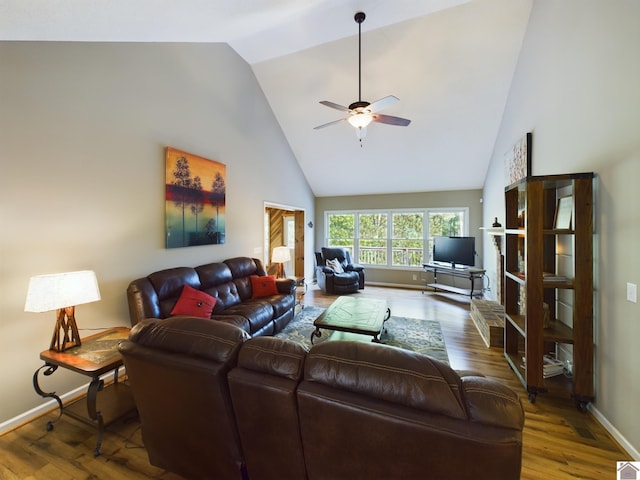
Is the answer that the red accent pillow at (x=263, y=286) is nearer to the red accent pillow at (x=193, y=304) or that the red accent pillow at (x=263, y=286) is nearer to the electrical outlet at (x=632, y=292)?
the red accent pillow at (x=193, y=304)

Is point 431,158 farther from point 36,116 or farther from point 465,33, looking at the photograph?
point 36,116

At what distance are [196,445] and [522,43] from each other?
5.43m

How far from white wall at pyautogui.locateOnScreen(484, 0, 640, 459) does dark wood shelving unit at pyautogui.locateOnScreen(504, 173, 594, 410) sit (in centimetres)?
8

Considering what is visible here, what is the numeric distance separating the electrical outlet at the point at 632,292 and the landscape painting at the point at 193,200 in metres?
4.20

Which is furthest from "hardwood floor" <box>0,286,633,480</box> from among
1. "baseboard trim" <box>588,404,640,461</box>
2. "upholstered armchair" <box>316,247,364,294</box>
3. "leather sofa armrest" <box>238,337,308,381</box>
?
"upholstered armchair" <box>316,247,364,294</box>

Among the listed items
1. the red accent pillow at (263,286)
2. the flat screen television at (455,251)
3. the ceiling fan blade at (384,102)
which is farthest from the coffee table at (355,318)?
the flat screen television at (455,251)

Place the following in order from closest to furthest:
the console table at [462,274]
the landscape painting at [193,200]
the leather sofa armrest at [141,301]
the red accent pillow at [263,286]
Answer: the leather sofa armrest at [141,301] → the landscape painting at [193,200] → the red accent pillow at [263,286] → the console table at [462,274]

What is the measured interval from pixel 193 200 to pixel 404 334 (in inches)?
137

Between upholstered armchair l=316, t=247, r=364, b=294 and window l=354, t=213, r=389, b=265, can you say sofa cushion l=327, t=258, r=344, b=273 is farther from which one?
window l=354, t=213, r=389, b=265

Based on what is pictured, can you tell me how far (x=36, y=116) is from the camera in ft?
6.92

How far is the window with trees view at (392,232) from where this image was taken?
667cm

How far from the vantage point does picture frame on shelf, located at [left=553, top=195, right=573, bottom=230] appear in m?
2.28

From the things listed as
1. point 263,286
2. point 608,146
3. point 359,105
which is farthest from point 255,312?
point 608,146

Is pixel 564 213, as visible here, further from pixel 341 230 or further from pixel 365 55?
pixel 341 230
